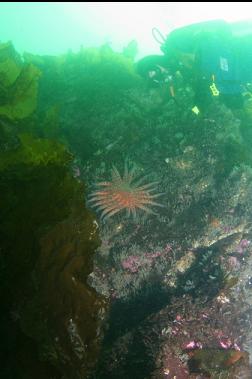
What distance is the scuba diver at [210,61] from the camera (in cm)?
564

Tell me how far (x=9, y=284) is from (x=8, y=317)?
0.78ft

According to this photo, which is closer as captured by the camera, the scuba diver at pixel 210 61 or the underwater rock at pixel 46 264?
the underwater rock at pixel 46 264

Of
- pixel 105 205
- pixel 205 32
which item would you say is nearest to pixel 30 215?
pixel 105 205

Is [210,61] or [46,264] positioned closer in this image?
[46,264]

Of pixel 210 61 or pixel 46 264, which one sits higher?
pixel 210 61

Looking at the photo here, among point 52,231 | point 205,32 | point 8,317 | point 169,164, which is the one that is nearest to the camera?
point 8,317

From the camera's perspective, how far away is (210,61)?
5844 mm

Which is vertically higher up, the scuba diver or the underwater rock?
the scuba diver

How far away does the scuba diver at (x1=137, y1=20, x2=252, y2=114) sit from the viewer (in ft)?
18.5

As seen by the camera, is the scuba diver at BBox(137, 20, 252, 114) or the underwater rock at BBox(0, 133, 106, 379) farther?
the scuba diver at BBox(137, 20, 252, 114)

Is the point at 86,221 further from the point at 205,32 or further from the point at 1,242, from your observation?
the point at 205,32

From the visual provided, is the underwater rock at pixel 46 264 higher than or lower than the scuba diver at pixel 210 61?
lower

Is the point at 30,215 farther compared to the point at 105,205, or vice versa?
the point at 105,205

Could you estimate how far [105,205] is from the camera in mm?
4559
